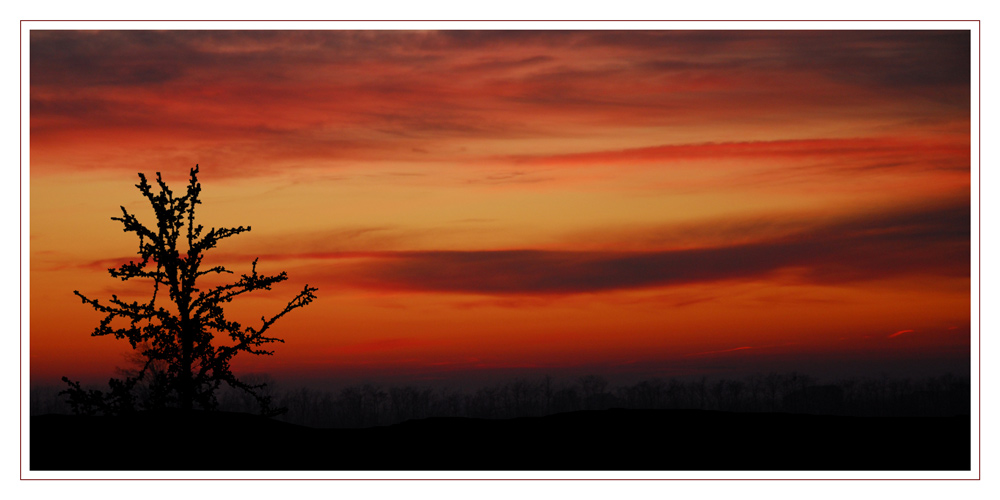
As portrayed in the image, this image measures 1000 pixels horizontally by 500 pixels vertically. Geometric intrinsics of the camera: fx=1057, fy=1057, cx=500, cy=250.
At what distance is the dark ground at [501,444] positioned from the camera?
23.5 metres

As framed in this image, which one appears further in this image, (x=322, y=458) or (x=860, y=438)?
(x=860, y=438)

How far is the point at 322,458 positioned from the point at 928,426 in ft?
48.2

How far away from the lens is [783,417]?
26719 mm

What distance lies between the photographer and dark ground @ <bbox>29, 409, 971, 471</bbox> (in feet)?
77.1

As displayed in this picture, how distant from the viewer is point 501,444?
24.6 meters

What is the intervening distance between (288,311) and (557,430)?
752cm
